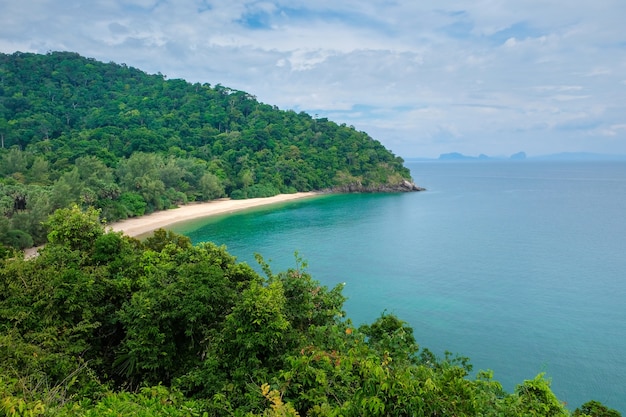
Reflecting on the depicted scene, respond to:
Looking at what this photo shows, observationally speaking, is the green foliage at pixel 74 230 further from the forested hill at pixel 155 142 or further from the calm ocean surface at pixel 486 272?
the forested hill at pixel 155 142

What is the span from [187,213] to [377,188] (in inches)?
1486

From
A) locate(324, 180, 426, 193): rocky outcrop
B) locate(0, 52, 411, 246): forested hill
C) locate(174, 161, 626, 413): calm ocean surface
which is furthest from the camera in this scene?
locate(324, 180, 426, 193): rocky outcrop

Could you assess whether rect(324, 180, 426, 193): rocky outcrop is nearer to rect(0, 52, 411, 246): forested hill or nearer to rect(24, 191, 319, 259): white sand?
rect(0, 52, 411, 246): forested hill

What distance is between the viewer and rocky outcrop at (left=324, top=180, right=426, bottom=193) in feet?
233

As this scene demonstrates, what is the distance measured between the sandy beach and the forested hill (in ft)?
3.99

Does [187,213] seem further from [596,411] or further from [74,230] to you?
[596,411]

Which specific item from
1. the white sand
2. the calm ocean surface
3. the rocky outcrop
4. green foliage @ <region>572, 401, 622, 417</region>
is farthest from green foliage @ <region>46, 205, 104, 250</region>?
the rocky outcrop

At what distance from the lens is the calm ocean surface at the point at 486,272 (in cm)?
1614

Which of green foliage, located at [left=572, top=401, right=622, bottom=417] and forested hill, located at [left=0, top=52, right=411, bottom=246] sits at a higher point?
forested hill, located at [left=0, top=52, right=411, bottom=246]

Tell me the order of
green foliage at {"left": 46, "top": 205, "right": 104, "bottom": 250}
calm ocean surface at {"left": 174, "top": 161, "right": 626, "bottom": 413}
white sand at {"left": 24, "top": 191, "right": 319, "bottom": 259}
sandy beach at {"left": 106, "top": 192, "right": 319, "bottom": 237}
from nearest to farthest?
green foliage at {"left": 46, "top": 205, "right": 104, "bottom": 250} < calm ocean surface at {"left": 174, "top": 161, "right": 626, "bottom": 413} < white sand at {"left": 24, "top": 191, "right": 319, "bottom": 259} < sandy beach at {"left": 106, "top": 192, "right": 319, "bottom": 237}

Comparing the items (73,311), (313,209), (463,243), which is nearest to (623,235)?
(463,243)

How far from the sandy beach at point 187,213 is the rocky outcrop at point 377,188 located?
839 cm

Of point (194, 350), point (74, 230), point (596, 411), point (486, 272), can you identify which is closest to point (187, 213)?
A: point (486, 272)

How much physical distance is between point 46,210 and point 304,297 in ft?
89.0
